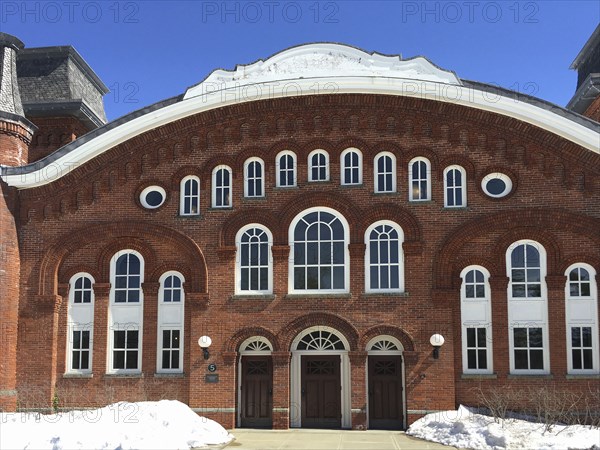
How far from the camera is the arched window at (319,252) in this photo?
832 inches

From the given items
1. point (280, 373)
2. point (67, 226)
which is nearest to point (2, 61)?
point (67, 226)

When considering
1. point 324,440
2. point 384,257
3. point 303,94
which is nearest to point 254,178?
point 303,94

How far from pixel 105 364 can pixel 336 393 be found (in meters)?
6.69

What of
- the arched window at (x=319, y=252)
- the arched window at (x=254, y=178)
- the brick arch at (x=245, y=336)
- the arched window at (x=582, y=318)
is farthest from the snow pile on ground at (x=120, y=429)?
the arched window at (x=582, y=318)

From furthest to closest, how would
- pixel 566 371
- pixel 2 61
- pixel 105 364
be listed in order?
1. pixel 2 61
2. pixel 105 364
3. pixel 566 371

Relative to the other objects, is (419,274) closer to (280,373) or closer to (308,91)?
(280,373)

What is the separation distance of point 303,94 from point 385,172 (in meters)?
3.29

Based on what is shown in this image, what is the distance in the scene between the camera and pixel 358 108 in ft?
71.1

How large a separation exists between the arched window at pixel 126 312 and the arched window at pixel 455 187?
9.07 meters

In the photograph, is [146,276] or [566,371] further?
[146,276]

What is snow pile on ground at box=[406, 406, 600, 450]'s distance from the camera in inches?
658

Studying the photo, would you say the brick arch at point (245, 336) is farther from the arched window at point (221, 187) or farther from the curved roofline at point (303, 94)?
the curved roofline at point (303, 94)

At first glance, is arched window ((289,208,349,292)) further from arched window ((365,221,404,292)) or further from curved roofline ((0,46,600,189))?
curved roofline ((0,46,600,189))

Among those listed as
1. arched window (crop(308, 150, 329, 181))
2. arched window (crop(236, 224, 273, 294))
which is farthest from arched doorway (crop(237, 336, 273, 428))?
arched window (crop(308, 150, 329, 181))
